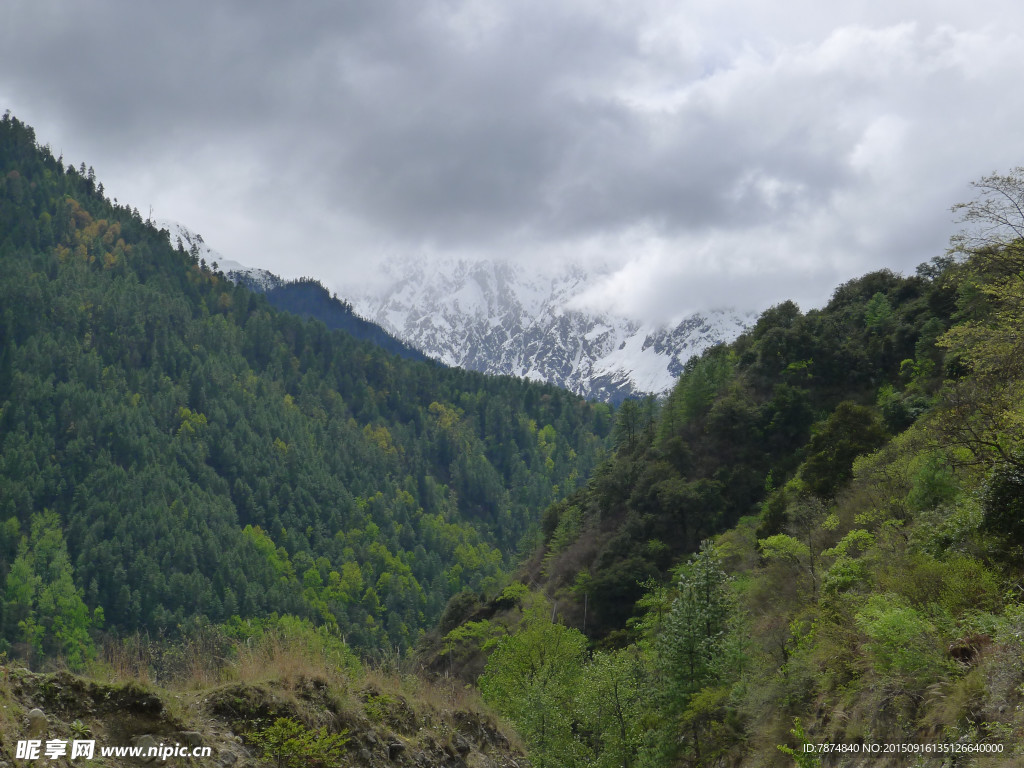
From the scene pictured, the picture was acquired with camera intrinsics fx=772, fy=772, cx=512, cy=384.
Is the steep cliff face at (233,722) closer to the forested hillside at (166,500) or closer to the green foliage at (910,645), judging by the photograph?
the green foliage at (910,645)

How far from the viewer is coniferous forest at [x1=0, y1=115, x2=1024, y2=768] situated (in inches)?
633

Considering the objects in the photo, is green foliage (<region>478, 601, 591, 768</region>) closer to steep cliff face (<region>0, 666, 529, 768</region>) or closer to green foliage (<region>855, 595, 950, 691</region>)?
steep cliff face (<region>0, 666, 529, 768</region>)

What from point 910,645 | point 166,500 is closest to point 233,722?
point 910,645

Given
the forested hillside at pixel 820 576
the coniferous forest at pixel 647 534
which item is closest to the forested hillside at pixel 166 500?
the coniferous forest at pixel 647 534

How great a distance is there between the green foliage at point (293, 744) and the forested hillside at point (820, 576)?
8.62 metres

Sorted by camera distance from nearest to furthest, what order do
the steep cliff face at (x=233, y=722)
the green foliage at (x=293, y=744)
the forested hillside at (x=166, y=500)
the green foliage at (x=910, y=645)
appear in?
the steep cliff face at (x=233, y=722) < the green foliage at (x=293, y=744) < the green foliage at (x=910, y=645) < the forested hillside at (x=166, y=500)

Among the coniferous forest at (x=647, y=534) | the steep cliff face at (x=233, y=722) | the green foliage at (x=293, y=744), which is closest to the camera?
the steep cliff face at (x=233, y=722)

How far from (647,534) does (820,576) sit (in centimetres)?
3454

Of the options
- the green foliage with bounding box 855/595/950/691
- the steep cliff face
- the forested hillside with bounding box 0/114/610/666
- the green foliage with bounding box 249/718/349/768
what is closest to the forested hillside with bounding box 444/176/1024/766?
the green foliage with bounding box 855/595/950/691

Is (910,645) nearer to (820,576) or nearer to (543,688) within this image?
(820,576)

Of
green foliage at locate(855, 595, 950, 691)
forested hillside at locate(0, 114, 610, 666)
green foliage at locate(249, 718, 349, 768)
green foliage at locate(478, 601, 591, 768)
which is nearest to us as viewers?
green foliage at locate(249, 718, 349, 768)

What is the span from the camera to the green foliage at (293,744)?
416 inches

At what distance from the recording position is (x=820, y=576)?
82.0 ft

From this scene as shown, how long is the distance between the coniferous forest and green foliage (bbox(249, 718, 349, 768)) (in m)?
2.61
